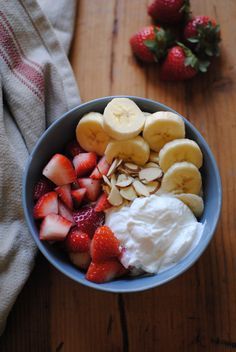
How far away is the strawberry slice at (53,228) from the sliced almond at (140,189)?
150 mm

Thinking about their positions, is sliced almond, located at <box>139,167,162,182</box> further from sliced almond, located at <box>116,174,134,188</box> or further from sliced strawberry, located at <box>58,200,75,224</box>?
sliced strawberry, located at <box>58,200,75,224</box>

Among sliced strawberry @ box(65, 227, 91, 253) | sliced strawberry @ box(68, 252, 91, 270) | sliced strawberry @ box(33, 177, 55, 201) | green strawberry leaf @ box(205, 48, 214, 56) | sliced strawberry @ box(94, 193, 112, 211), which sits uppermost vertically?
green strawberry leaf @ box(205, 48, 214, 56)

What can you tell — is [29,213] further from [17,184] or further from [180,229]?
[180,229]

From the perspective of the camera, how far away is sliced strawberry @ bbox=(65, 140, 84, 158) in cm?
99

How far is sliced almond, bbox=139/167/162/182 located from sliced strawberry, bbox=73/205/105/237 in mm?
112

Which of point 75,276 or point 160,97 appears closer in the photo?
point 75,276

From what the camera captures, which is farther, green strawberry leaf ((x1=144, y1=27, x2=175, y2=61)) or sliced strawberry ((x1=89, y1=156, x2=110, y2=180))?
green strawberry leaf ((x1=144, y1=27, x2=175, y2=61))

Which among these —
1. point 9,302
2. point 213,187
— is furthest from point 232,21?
point 9,302

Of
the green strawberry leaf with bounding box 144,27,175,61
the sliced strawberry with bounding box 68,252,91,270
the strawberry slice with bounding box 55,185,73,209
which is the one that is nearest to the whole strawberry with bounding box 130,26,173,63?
the green strawberry leaf with bounding box 144,27,175,61

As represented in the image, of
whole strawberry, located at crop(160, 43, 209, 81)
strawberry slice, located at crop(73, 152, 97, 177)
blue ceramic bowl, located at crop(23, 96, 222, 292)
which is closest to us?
blue ceramic bowl, located at crop(23, 96, 222, 292)

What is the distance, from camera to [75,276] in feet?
2.81

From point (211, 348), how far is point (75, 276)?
13.2 inches

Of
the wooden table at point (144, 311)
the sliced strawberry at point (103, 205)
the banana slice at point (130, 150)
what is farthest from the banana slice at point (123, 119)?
the wooden table at point (144, 311)

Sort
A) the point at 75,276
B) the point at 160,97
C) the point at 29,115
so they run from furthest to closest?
the point at 160,97 < the point at 29,115 < the point at 75,276
